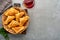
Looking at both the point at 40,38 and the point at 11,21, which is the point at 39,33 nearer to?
the point at 40,38

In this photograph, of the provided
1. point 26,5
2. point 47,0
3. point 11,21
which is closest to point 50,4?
point 47,0

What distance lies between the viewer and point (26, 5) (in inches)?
52.9

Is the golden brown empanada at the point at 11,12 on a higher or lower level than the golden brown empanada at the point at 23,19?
higher

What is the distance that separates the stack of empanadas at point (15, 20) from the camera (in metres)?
1.28

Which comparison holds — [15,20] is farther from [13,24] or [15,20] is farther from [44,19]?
[44,19]

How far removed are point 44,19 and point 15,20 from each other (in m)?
0.17

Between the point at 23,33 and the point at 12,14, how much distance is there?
13 centimetres

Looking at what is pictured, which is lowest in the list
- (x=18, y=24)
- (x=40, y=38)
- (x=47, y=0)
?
(x=40, y=38)

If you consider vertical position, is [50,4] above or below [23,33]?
above

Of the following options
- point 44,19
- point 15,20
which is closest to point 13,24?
point 15,20

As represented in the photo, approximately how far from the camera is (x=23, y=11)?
132cm

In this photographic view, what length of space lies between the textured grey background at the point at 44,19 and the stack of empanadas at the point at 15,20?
0.18 ft

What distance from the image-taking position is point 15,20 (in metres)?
1.30

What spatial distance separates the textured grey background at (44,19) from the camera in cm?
134
